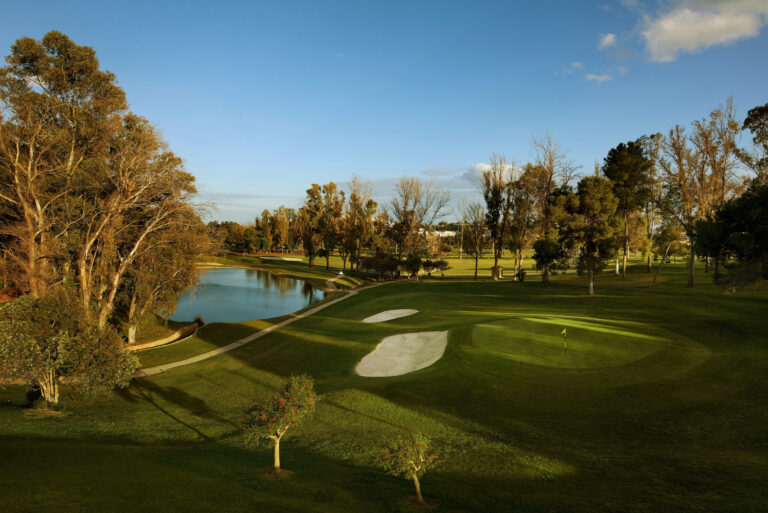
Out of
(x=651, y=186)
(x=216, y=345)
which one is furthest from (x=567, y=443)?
(x=651, y=186)

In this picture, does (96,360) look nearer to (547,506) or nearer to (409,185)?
(547,506)

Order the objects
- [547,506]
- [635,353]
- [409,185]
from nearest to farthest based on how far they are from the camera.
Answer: [547,506]
[635,353]
[409,185]

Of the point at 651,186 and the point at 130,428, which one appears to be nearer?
the point at 130,428

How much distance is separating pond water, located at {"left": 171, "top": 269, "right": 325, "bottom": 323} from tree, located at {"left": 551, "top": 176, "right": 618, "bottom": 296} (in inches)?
1144

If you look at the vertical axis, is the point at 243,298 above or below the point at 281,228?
below

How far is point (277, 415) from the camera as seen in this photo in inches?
335

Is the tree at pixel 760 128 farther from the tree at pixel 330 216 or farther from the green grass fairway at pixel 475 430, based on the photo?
A: the tree at pixel 330 216

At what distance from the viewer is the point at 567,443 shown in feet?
30.5

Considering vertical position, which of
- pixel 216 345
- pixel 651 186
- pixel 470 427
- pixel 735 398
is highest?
pixel 651 186

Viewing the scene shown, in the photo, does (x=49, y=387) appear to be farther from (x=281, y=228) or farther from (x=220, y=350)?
(x=281, y=228)

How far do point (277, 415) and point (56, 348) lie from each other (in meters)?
11.7

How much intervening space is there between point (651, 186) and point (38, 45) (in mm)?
57099

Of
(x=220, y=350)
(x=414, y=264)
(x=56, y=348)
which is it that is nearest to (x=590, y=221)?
(x=414, y=264)

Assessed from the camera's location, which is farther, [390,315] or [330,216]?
[330,216]
